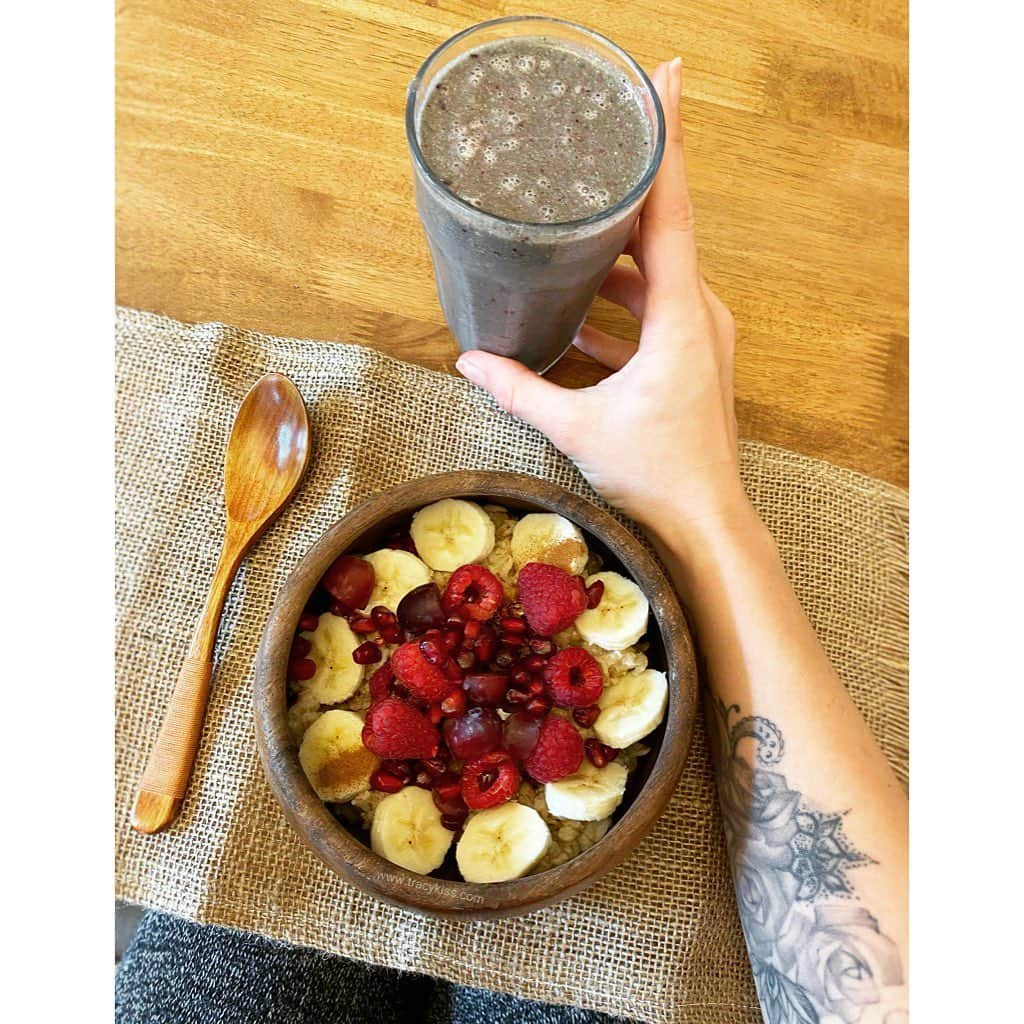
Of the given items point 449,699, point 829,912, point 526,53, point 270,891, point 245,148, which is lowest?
point 270,891

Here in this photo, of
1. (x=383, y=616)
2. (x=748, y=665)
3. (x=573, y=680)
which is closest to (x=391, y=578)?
(x=383, y=616)

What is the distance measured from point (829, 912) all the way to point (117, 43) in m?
1.60

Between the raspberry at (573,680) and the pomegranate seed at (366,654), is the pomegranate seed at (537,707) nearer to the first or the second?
the raspberry at (573,680)

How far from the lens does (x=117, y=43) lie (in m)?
1.45

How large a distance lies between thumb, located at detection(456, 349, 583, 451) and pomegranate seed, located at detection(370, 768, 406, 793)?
484 millimetres

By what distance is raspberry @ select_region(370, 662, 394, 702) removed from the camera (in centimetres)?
115

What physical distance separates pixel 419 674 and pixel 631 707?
0.86 feet

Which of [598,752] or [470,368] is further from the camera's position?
[470,368]

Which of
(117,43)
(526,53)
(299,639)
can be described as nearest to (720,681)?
(299,639)

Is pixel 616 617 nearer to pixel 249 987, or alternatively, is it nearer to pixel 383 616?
pixel 383 616

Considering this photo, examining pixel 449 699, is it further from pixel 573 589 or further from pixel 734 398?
pixel 734 398

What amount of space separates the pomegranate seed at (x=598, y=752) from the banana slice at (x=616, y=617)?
12 cm

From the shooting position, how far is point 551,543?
1191mm

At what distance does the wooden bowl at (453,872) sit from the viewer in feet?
3.31
